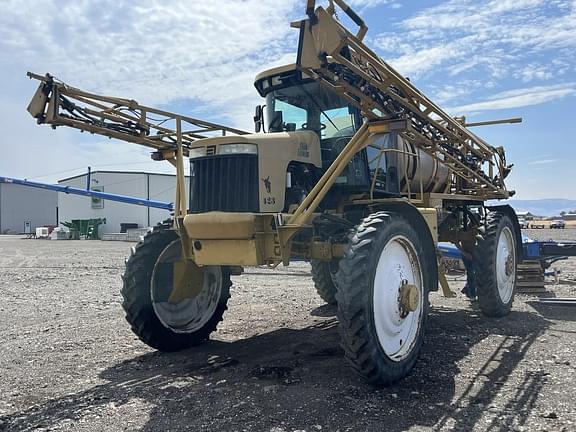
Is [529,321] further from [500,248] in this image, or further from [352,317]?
[352,317]

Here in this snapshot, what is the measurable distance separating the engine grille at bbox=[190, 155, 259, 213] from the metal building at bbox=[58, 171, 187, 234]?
4107cm

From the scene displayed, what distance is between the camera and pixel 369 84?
17.2 ft

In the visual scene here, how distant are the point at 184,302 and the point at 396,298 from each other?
275cm

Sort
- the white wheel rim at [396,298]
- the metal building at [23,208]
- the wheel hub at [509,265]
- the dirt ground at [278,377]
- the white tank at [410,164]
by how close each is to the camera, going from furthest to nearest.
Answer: the metal building at [23,208] < the wheel hub at [509,265] < the white tank at [410,164] < the white wheel rim at [396,298] < the dirt ground at [278,377]

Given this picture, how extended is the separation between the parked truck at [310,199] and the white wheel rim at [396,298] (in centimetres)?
2

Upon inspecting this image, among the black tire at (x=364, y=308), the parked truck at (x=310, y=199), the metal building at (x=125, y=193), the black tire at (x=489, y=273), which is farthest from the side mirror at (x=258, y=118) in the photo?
the metal building at (x=125, y=193)

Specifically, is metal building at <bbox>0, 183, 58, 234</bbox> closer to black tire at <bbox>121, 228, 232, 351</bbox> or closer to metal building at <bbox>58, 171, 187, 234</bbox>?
metal building at <bbox>58, 171, 187, 234</bbox>

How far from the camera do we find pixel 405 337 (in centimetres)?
556

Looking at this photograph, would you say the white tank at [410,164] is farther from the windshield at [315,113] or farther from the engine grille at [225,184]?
the engine grille at [225,184]

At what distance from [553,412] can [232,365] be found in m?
3.15

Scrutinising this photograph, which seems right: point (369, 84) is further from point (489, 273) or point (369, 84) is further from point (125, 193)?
point (125, 193)

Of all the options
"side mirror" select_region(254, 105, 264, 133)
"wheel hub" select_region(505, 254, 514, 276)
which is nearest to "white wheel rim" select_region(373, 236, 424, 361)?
"side mirror" select_region(254, 105, 264, 133)

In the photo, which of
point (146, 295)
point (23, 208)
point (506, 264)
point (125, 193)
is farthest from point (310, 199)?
point (23, 208)

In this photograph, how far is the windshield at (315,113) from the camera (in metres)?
6.55
